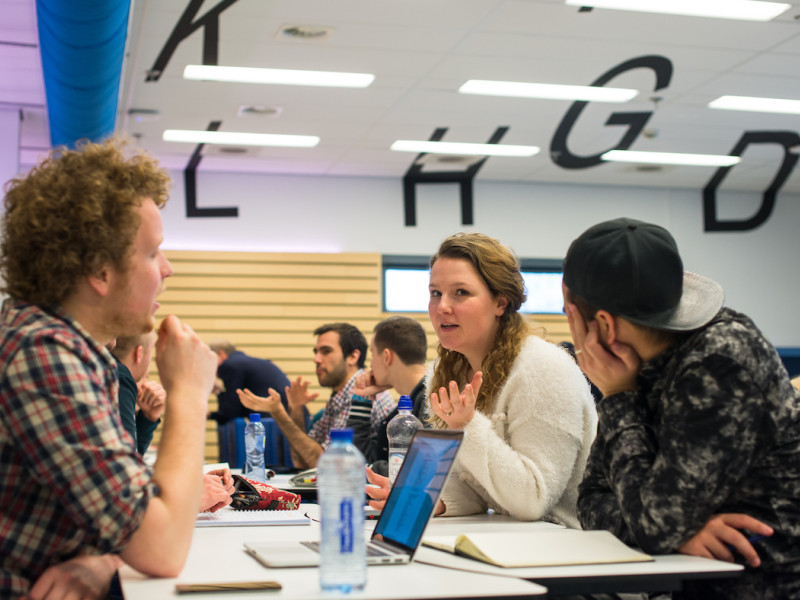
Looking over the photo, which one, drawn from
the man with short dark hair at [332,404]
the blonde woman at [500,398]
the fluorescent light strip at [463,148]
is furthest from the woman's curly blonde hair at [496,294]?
the fluorescent light strip at [463,148]

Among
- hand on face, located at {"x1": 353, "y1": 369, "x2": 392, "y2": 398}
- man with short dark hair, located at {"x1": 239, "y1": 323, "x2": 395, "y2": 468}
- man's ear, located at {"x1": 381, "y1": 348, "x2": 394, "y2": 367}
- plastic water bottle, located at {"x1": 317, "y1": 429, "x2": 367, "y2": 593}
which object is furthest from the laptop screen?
hand on face, located at {"x1": 353, "y1": 369, "x2": 392, "y2": 398}

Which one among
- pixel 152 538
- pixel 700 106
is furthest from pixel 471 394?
pixel 700 106

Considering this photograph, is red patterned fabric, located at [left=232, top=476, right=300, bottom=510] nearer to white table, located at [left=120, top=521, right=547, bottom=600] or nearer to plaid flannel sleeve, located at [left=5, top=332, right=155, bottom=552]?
white table, located at [left=120, top=521, right=547, bottom=600]

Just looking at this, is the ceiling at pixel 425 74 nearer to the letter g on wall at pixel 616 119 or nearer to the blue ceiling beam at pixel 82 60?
the letter g on wall at pixel 616 119

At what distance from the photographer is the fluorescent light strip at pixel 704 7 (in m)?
5.23

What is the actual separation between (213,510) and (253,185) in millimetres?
7501

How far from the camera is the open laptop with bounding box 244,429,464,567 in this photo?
5.34 feet

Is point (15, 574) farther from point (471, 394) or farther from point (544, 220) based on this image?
point (544, 220)

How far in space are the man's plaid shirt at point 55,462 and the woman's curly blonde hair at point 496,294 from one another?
4.23ft

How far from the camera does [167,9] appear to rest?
206 inches

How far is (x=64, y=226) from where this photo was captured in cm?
149

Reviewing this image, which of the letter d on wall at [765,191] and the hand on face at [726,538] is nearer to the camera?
the hand on face at [726,538]

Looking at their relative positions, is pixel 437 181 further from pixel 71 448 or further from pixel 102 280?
pixel 71 448

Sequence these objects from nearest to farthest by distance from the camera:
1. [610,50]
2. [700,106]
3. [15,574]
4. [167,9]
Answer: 1. [15,574]
2. [167,9]
3. [610,50]
4. [700,106]
